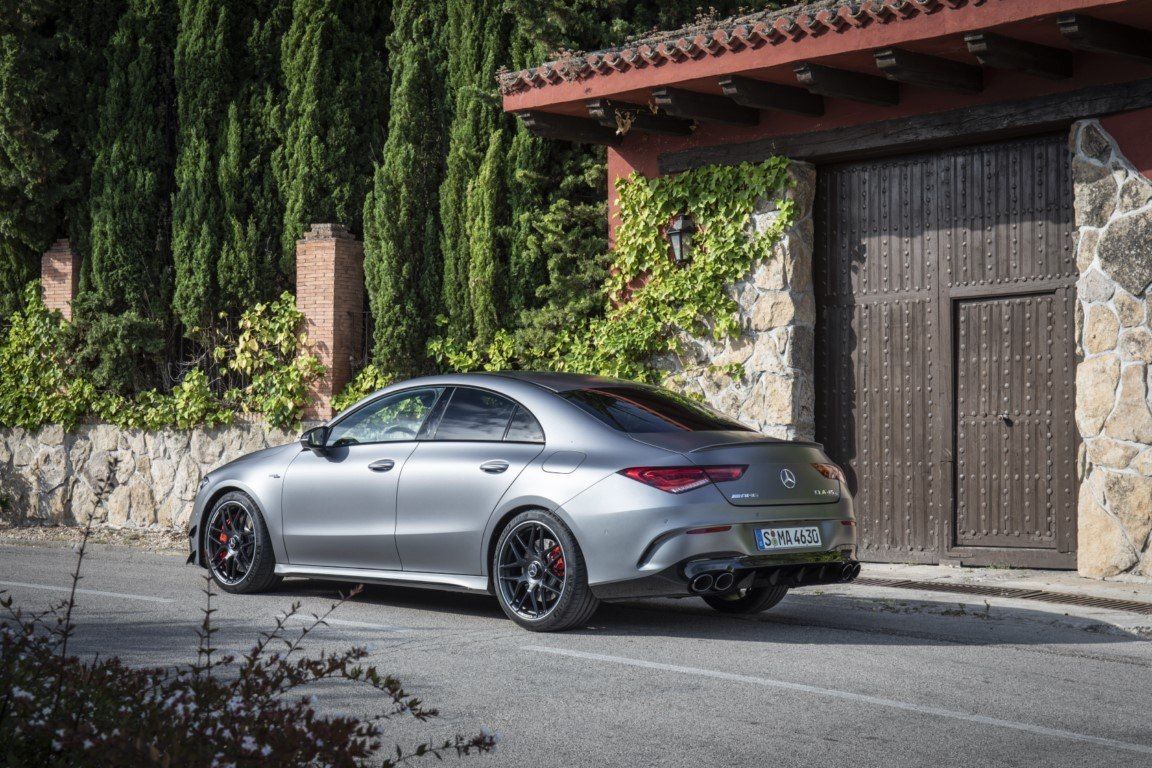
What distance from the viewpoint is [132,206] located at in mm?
16234

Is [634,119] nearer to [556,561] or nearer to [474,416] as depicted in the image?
[474,416]

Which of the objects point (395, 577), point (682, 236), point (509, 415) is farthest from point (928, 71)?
point (395, 577)

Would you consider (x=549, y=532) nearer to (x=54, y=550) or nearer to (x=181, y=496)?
(x=54, y=550)

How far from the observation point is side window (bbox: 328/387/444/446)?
8.36m

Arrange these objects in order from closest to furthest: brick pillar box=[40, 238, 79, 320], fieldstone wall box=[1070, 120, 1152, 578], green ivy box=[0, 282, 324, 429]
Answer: fieldstone wall box=[1070, 120, 1152, 578] < green ivy box=[0, 282, 324, 429] < brick pillar box=[40, 238, 79, 320]

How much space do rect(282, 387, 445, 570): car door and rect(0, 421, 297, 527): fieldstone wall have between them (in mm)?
6165

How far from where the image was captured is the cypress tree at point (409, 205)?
14.1 metres

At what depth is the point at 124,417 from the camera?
15.8 m

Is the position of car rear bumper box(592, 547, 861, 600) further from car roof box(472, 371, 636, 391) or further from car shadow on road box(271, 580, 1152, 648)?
car roof box(472, 371, 636, 391)

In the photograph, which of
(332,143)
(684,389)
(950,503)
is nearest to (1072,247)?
(950,503)

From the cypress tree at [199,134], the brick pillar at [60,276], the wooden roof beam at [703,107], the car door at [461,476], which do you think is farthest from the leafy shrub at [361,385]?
the car door at [461,476]

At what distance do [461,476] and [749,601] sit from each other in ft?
6.53

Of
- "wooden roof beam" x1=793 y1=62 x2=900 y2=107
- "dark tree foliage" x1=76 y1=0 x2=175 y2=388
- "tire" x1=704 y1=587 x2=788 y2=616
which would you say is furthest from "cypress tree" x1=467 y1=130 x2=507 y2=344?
"tire" x1=704 y1=587 x2=788 y2=616

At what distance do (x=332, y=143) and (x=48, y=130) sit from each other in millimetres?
3857
